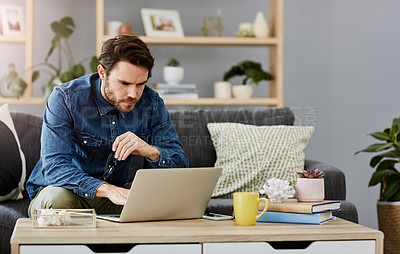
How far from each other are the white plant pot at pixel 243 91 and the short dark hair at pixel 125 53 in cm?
165

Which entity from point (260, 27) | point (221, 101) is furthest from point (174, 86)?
point (260, 27)

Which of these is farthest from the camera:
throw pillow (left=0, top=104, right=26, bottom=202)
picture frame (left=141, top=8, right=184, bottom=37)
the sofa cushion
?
picture frame (left=141, top=8, right=184, bottom=37)

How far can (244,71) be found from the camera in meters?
3.61

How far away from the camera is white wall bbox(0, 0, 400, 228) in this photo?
3910 millimetres

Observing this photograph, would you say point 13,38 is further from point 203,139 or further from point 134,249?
point 134,249

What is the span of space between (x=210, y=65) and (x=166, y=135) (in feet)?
5.92

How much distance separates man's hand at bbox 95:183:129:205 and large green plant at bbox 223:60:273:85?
1.90 meters

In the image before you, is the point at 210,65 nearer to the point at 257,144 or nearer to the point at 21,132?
the point at 257,144

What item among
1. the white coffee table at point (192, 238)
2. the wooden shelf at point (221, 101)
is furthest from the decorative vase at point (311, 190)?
the wooden shelf at point (221, 101)

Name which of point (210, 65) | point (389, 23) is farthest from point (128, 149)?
point (389, 23)

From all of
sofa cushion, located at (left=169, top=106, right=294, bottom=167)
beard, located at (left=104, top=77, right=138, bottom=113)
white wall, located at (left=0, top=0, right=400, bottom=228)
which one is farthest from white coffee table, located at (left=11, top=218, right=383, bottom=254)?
white wall, located at (left=0, top=0, right=400, bottom=228)

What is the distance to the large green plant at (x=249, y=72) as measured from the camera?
11.6 ft

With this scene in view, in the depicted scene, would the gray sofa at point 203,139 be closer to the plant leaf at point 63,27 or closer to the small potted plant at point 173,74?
the small potted plant at point 173,74

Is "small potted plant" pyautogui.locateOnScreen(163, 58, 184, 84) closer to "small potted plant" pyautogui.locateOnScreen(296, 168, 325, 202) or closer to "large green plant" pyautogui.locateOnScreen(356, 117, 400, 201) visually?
"large green plant" pyautogui.locateOnScreen(356, 117, 400, 201)
